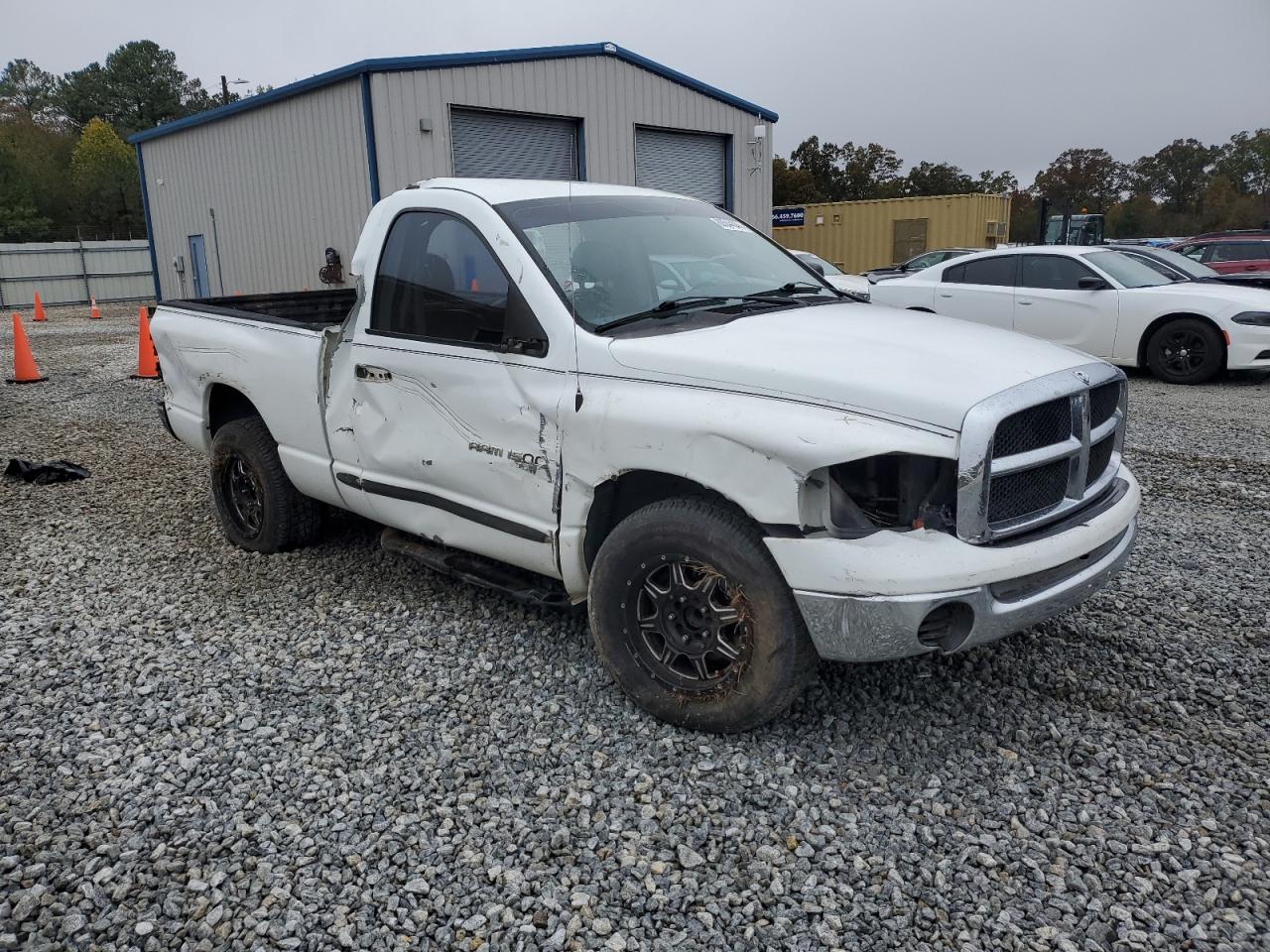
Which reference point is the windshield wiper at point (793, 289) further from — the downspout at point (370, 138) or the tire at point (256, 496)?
the downspout at point (370, 138)

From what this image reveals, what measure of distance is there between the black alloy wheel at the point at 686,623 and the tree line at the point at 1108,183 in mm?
54957

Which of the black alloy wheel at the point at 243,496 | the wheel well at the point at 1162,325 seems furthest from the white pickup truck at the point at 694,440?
the wheel well at the point at 1162,325

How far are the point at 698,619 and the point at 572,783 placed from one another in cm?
67

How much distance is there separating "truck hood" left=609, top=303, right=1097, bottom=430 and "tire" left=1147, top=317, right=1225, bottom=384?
26.9 feet

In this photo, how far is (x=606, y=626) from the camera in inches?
133

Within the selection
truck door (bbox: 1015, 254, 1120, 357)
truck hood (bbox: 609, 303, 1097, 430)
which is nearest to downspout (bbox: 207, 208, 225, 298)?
truck door (bbox: 1015, 254, 1120, 357)

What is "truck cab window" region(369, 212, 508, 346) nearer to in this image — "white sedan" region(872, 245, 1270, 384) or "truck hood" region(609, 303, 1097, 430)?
"truck hood" region(609, 303, 1097, 430)

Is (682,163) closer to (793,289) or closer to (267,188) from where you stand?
(267,188)

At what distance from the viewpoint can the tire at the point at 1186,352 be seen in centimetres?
1029

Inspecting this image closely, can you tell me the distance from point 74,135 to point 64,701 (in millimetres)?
78074

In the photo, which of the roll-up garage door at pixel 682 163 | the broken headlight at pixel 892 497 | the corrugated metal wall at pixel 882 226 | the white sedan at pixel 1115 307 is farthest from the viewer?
the corrugated metal wall at pixel 882 226

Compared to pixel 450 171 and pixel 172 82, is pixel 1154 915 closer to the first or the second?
pixel 450 171

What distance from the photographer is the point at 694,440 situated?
3033mm

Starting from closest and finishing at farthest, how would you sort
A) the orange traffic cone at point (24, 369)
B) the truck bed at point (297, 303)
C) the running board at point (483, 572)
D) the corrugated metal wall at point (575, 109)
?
the running board at point (483, 572)
the truck bed at point (297, 303)
the orange traffic cone at point (24, 369)
the corrugated metal wall at point (575, 109)
